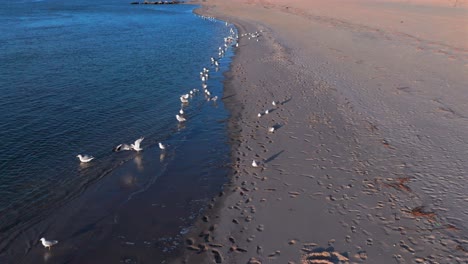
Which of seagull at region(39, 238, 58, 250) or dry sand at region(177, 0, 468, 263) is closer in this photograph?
dry sand at region(177, 0, 468, 263)

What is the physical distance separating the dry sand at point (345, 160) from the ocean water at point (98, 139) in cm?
134

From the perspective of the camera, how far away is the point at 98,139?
605 inches

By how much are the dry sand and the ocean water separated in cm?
134

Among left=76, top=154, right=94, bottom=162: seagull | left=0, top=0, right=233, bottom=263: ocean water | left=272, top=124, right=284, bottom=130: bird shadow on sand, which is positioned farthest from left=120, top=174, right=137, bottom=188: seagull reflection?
left=272, top=124, right=284, bottom=130: bird shadow on sand

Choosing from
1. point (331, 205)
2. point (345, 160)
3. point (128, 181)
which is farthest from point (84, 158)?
point (345, 160)

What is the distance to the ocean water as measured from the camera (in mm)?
10594

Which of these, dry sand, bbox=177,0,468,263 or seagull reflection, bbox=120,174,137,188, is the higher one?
dry sand, bbox=177,0,468,263

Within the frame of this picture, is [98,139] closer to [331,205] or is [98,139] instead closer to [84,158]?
[84,158]

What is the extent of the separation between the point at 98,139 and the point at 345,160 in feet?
31.6

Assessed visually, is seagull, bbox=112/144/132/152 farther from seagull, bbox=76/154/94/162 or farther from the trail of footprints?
the trail of footprints

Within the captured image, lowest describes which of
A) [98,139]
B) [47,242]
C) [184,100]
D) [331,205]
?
[47,242]

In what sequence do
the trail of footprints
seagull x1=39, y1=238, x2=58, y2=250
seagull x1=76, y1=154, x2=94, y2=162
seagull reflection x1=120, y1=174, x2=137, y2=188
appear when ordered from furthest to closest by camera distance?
seagull x1=76, y1=154, x2=94, y2=162 < seagull reflection x1=120, y1=174, x2=137, y2=188 < seagull x1=39, y1=238, x2=58, y2=250 < the trail of footprints

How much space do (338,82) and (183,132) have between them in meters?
9.90

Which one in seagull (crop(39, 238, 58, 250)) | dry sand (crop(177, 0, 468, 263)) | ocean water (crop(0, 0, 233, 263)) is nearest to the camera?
dry sand (crop(177, 0, 468, 263))
